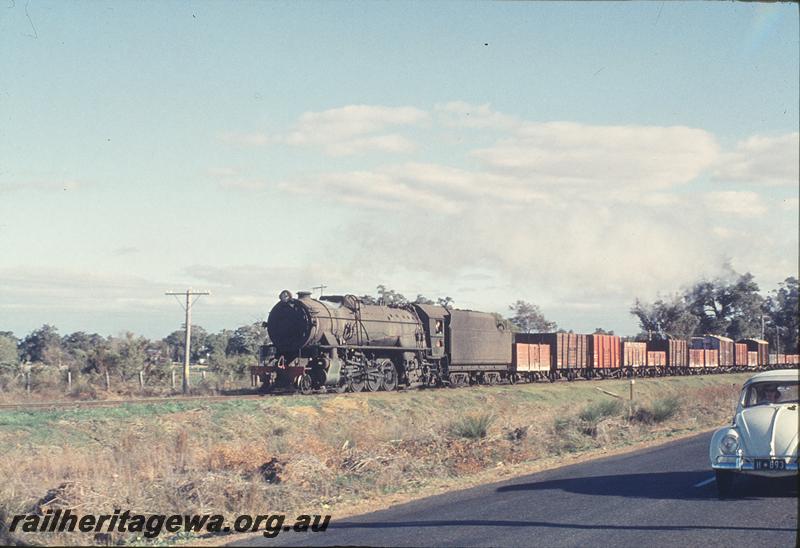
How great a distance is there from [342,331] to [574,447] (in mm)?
13523

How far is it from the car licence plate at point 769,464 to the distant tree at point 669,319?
91497 mm

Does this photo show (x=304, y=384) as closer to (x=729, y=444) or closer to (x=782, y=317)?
(x=729, y=444)

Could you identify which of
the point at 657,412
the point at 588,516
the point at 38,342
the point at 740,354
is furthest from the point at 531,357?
the point at 38,342

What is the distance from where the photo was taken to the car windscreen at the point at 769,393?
1408 cm

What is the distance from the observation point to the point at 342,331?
32.6 metres

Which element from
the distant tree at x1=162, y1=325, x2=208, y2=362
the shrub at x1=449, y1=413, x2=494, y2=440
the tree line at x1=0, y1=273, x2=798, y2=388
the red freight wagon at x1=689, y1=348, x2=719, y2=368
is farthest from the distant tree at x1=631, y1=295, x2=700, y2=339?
the shrub at x1=449, y1=413, x2=494, y2=440

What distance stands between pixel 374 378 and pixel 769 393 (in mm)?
21274

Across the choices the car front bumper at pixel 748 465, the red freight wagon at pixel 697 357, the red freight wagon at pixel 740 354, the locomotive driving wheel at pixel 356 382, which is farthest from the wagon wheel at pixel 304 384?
the red freight wagon at pixel 740 354

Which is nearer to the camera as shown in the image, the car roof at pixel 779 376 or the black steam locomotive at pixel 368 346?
the car roof at pixel 779 376

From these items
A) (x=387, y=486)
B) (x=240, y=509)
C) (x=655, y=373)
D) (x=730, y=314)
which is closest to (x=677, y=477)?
(x=387, y=486)

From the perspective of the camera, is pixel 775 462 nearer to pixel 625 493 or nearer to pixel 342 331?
pixel 625 493

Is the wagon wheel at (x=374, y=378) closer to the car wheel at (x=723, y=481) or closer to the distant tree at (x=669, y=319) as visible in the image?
the car wheel at (x=723, y=481)

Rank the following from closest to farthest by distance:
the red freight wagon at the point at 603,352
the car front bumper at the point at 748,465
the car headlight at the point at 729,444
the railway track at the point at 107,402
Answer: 1. the car front bumper at the point at 748,465
2. the car headlight at the point at 729,444
3. the railway track at the point at 107,402
4. the red freight wagon at the point at 603,352

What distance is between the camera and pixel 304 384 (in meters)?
30.8
